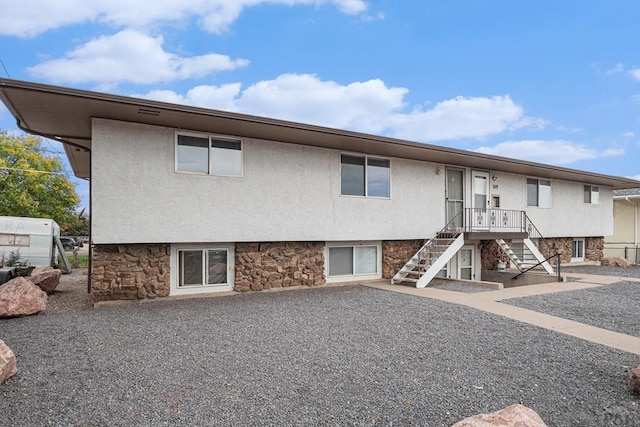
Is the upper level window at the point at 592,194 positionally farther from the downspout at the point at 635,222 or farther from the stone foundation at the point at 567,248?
the downspout at the point at 635,222

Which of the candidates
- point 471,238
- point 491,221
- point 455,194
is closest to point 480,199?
point 491,221

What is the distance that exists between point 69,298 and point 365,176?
8.37 m

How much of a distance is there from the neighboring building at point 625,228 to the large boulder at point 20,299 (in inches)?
978

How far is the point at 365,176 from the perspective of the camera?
11180 millimetres

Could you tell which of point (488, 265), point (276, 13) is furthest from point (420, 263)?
point (276, 13)

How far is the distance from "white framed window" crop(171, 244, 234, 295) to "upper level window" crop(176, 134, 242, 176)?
1.87m

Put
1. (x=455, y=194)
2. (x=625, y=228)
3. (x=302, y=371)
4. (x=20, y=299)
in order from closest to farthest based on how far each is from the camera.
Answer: (x=302, y=371) → (x=20, y=299) → (x=455, y=194) → (x=625, y=228)

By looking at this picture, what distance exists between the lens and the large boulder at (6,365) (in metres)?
3.79

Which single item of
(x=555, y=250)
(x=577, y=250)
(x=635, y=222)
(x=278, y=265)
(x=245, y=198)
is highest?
(x=245, y=198)

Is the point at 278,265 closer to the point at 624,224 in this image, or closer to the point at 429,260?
the point at 429,260

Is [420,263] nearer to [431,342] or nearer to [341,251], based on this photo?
[341,251]

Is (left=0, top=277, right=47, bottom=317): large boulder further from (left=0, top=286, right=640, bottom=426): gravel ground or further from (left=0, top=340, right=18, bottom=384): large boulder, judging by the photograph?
(left=0, top=340, right=18, bottom=384): large boulder

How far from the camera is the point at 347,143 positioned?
33.0 ft

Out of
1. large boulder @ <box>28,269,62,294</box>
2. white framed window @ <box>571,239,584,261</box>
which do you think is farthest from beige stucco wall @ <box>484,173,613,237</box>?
large boulder @ <box>28,269,62,294</box>
